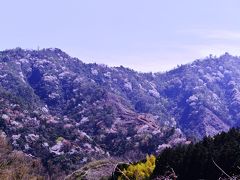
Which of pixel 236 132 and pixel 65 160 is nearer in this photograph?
pixel 236 132

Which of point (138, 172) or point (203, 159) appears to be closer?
point (203, 159)

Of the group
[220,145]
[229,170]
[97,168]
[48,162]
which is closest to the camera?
[229,170]

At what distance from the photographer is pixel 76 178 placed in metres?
93.9

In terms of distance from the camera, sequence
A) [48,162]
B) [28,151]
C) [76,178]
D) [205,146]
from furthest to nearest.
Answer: [28,151] → [48,162] → [76,178] → [205,146]

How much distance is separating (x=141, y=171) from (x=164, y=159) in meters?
6.57

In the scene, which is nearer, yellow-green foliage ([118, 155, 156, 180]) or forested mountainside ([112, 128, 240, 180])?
forested mountainside ([112, 128, 240, 180])

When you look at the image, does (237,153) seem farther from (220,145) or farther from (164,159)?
(164,159)

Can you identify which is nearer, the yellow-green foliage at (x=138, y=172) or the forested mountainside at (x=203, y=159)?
the forested mountainside at (x=203, y=159)

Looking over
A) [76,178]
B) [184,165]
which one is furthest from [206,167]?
[76,178]

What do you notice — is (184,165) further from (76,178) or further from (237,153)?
(76,178)

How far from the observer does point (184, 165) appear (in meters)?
61.3

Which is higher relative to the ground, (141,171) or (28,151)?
(28,151)

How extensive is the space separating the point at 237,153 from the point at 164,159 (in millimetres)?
15874

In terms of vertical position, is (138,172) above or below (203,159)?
A: below
